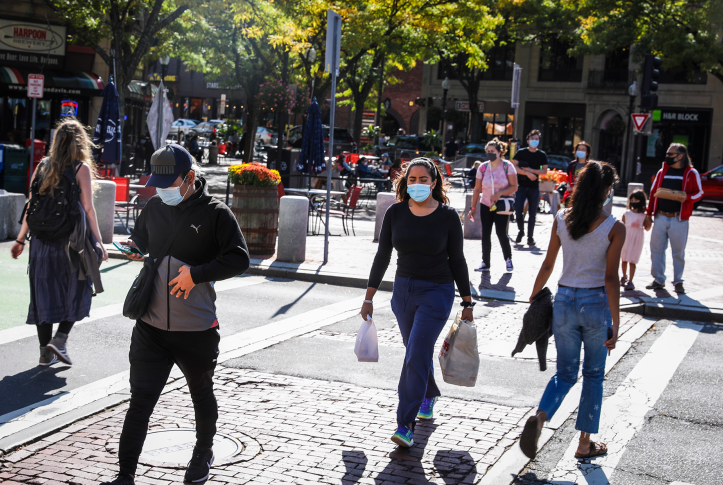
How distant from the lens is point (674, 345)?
8.17 m

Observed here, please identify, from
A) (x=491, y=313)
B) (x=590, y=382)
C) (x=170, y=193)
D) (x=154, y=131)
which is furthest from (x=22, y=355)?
(x=154, y=131)

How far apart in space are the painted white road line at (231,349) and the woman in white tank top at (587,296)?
3014mm

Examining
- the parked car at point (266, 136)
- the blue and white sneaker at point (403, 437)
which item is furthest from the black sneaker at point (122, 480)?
the parked car at point (266, 136)

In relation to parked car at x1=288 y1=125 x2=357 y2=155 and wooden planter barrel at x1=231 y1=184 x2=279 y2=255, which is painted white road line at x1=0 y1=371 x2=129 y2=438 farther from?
parked car at x1=288 y1=125 x2=357 y2=155

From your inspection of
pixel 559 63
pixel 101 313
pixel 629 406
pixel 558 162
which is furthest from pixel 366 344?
pixel 559 63

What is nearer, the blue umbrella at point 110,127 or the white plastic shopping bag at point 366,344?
the white plastic shopping bag at point 366,344

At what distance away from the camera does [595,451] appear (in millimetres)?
4887

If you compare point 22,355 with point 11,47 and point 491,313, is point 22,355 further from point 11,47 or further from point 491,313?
point 11,47

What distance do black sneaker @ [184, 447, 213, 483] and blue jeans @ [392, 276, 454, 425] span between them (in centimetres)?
121

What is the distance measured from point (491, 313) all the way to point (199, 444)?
5586mm

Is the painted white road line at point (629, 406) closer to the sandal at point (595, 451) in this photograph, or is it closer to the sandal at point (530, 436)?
the sandal at point (595, 451)

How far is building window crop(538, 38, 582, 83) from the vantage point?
46.7 meters

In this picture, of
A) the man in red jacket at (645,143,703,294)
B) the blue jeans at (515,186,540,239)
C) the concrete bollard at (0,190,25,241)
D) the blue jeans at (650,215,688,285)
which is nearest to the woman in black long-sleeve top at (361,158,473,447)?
the man in red jacket at (645,143,703,294)

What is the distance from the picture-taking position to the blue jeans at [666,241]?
10398 mm
